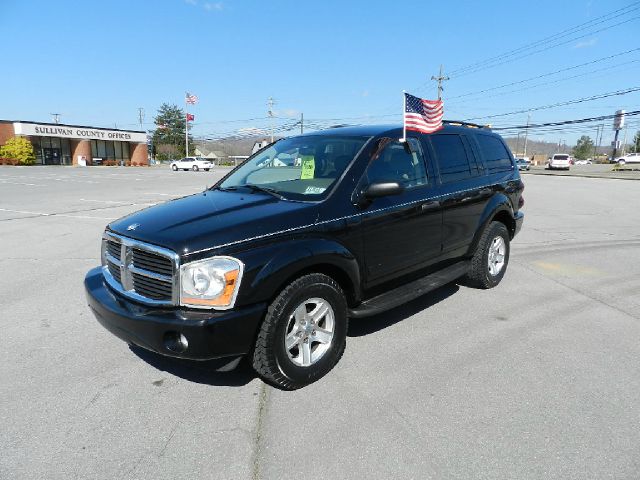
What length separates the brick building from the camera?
1933 inches

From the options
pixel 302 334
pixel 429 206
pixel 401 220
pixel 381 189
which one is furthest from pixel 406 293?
pixel 302 334

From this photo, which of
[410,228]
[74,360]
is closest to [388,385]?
[410,228]

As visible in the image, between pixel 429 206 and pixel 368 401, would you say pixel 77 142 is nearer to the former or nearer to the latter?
pixel 429 206

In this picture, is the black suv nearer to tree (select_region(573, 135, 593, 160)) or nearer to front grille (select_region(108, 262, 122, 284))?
front grille (select_region(108, 262, 122, 284))

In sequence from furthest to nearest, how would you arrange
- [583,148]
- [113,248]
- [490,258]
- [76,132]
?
[583,148] → [76,132] → [490,258] → [113,248]

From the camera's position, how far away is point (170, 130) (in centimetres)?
9919

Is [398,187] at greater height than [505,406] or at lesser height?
greater

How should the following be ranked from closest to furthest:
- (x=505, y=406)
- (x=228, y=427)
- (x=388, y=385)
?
(x=228, y=427)
(x=505, y=406)
(x=388, y=385)

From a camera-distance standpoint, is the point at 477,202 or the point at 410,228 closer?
the point at 410,228

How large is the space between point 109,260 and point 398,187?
2.21m

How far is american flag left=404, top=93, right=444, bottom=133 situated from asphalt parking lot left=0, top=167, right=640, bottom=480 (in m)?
1.82

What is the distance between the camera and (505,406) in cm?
282

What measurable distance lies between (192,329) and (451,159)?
315 cm

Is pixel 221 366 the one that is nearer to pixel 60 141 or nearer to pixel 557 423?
pixel 557 423
